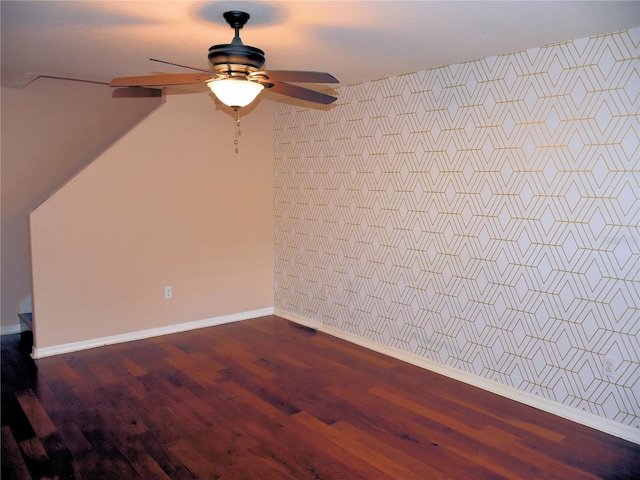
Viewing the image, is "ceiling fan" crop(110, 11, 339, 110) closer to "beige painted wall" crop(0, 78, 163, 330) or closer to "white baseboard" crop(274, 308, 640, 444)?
"white baseboard" crop(274, 308, 640, 444)

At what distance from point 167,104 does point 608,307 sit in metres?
3.78

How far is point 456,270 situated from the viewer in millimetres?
3664

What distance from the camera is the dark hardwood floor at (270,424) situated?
2.55m

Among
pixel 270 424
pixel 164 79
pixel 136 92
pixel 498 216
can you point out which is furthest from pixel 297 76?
pixel 136 92

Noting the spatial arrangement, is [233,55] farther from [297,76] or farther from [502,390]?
[502,390]

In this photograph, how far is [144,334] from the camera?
4547 mm

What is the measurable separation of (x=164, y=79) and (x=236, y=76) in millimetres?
360

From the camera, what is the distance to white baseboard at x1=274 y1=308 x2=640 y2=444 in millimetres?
2904

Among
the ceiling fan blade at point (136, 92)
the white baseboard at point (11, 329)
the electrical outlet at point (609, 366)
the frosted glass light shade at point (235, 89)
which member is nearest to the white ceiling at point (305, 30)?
the frosted glass light shade at point (235, 89)

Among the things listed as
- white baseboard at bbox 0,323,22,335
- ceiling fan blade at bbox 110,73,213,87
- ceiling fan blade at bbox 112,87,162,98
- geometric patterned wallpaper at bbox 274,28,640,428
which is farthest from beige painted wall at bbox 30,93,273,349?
ceiling fan blade at bbox 110,73,213,87

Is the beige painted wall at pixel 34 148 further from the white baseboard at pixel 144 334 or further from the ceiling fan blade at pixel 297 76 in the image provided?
the ceiling fan blade at pixel 297 76

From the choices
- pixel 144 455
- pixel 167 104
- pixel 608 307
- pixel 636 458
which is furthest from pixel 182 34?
pixel 636 458

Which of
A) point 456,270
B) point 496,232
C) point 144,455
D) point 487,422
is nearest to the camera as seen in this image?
point 144,455

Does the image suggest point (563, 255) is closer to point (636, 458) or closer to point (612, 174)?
point (612, 174)
